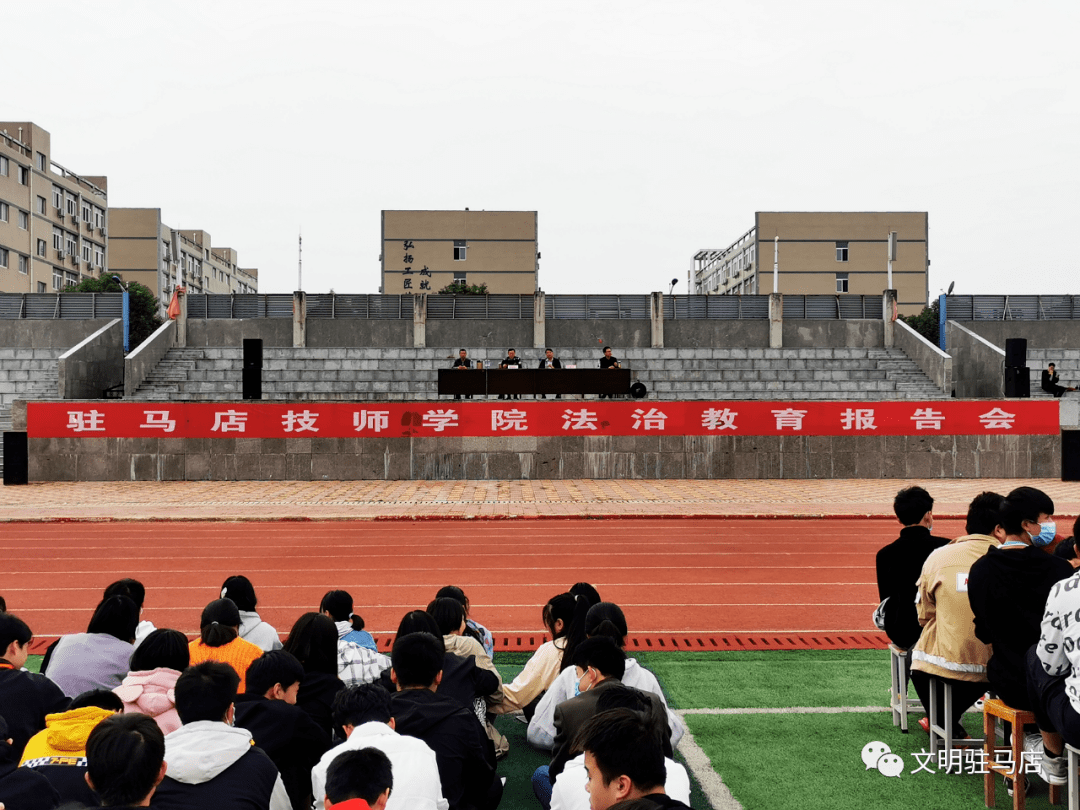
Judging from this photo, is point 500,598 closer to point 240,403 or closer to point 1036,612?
point 1036,612

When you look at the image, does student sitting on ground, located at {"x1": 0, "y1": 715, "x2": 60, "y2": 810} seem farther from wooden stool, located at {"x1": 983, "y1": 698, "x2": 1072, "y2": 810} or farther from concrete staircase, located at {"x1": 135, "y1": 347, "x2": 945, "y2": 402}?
concrete staircase, located at {"x1": 135, "y1": 347, "x2": 945, "y2": 402}

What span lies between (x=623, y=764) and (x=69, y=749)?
7.07 feet

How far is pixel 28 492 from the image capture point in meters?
19.1

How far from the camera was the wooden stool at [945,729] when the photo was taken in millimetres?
4531

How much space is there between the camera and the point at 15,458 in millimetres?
20766

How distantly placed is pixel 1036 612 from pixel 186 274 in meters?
94.6

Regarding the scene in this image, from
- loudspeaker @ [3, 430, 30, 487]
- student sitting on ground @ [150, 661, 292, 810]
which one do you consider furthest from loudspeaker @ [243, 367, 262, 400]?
student sitting on ground @ [150, 661, 292, 810]

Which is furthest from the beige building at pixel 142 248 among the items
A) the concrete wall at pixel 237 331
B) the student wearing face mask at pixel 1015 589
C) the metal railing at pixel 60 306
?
the student wearing face mask at pixel 1015 589

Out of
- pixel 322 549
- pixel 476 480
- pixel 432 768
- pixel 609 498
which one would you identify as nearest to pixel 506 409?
pixel 476 480

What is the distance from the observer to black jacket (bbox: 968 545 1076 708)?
3.98 meters

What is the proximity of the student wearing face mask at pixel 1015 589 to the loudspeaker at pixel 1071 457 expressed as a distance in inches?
769

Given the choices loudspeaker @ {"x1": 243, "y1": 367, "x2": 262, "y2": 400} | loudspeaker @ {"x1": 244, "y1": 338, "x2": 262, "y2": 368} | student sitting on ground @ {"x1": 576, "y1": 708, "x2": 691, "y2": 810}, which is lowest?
student sitting on ground @ {"x1": 576, "y1": 708, "x2": 691, "y2": 810}

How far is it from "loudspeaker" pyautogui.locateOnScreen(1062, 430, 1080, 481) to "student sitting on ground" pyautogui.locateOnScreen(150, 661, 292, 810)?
22287mm

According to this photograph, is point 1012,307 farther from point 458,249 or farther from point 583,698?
point 458,249
